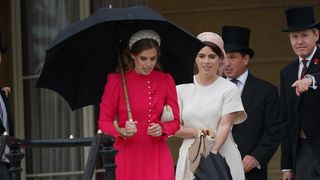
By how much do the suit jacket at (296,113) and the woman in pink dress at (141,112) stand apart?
1346mm

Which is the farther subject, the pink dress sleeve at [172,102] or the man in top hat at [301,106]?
the man in top hat at [301,106]

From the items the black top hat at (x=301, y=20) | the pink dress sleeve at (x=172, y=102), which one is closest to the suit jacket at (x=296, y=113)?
the black top hat at (x=301, y=20)

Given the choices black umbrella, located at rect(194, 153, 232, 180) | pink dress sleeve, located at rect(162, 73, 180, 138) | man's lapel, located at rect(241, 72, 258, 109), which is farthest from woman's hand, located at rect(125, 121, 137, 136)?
man's lapel, located at rect(241, 72, 258, 109)

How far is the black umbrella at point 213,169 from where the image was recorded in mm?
6289

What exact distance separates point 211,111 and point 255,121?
793 millimetres

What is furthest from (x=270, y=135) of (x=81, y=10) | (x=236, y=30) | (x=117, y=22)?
(x=81, y=10)

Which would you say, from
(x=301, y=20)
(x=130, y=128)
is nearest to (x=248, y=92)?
(x=301, y=20)

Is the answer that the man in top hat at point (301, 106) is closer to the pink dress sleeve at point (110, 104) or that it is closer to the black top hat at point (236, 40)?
the black top hat at point (236, 40)

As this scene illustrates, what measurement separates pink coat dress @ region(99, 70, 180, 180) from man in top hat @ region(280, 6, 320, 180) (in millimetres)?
1279

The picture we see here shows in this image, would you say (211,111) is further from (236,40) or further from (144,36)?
(144,36)

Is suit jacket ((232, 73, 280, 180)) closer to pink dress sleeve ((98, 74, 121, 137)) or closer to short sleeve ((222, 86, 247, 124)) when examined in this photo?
short sleeve ((222, 86, 247, 124))

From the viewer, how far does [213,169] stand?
6.32 metres

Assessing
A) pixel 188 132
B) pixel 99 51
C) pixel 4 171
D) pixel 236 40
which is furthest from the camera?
pixel 236 40

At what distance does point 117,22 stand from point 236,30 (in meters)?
2.25
